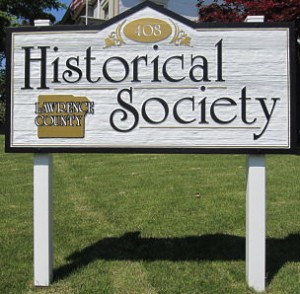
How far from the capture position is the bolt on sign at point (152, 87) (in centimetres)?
437

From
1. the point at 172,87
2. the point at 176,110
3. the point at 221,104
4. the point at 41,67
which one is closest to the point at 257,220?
the point at 221,104

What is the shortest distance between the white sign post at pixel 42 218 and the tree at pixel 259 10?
9940mm

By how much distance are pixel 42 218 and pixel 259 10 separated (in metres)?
10.5

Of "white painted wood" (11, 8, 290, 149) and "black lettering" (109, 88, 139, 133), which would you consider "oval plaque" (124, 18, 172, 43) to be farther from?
"black lettering" (109, 88, 139, 133)

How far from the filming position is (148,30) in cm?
444

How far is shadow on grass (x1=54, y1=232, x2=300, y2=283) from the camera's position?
5113 millimetres

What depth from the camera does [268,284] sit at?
4.55 metres

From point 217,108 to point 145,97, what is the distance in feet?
1.96

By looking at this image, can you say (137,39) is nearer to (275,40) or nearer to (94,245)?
(275,40)

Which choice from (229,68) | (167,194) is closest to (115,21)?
(229,68)

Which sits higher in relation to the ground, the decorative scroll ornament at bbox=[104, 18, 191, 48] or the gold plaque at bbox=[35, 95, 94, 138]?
the decorative scroll ornament at bbox=[104, 18, 191, 48]

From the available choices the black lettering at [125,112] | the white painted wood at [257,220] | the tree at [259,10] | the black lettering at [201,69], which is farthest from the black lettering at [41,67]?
the tree at [259,10]

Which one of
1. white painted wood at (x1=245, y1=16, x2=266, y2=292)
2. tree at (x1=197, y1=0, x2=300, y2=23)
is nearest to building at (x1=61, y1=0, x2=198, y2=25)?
tree at (x1=197, y1=0, x2=300, y2=23)

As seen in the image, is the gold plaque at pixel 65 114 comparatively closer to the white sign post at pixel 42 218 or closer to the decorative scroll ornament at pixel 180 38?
the white sign post at pixel 42 218
